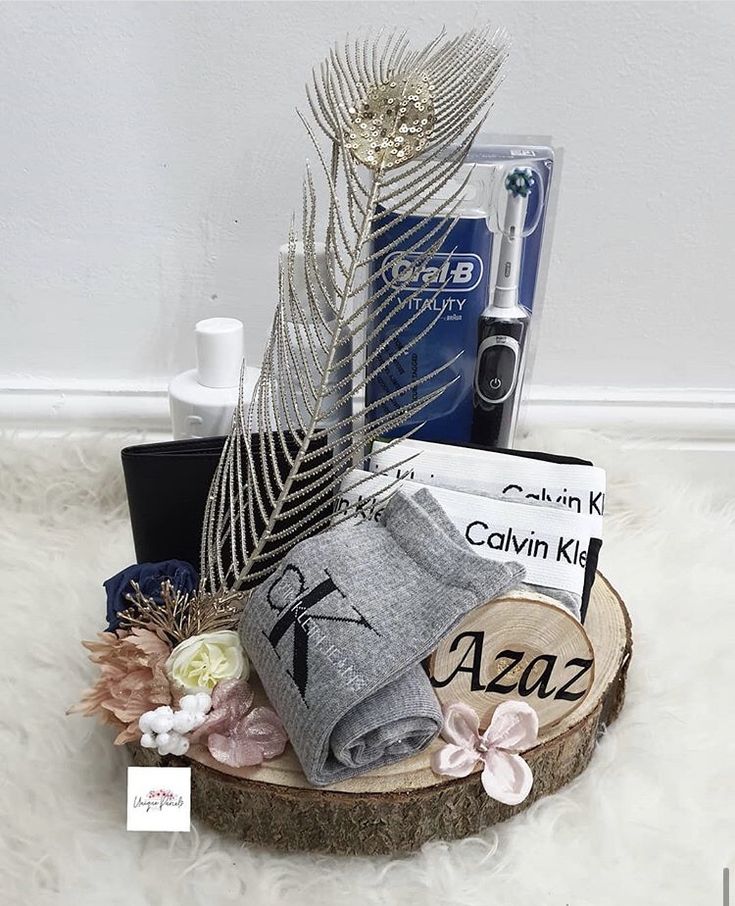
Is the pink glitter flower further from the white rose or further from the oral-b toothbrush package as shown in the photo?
the oral-b toothbrush package

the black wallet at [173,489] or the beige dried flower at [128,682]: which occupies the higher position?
the black wallet at [173,489]

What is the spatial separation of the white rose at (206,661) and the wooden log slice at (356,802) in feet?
0.13

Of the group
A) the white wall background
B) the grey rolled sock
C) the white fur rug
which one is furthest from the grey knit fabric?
the white wall background

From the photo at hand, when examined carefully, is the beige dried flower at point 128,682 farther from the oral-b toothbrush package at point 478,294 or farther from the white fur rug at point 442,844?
the oral-b toothbrush package at point 478,294

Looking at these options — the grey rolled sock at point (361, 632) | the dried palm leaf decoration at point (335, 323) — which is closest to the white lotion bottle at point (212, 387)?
the dried palm leaf decoration at point (335, 323)

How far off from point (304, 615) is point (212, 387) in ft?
0.76

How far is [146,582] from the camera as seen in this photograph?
533 mm

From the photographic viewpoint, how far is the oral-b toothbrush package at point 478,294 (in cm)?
60

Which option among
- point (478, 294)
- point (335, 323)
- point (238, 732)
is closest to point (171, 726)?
point (238, 732)

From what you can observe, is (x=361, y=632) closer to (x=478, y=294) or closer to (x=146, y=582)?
(x=146, y=582)

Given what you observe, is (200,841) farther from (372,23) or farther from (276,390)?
(372,23)

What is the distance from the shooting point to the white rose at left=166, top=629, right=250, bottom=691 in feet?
1.59

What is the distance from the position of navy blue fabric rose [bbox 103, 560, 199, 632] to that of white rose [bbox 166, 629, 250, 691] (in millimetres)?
47

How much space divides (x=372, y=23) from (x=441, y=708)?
1.87ft
